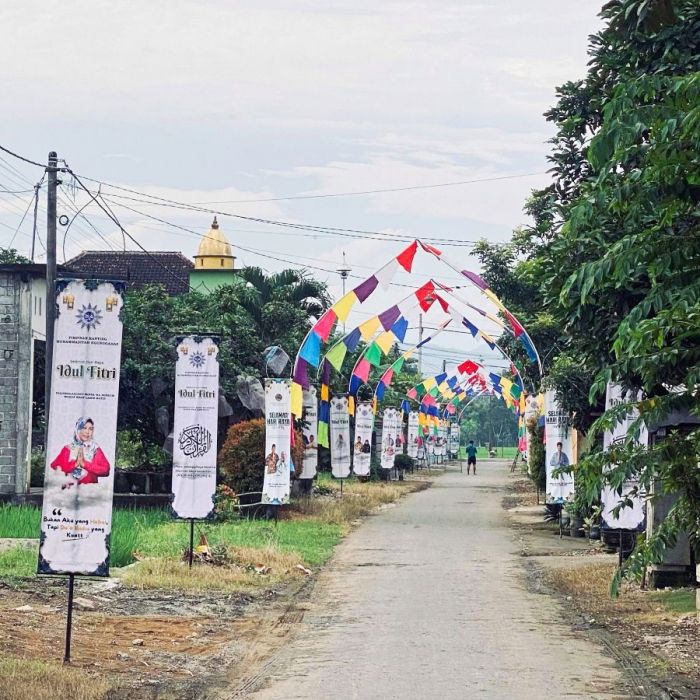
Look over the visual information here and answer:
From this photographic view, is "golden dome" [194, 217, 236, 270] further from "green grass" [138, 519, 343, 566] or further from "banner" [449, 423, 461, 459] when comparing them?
"banner" [449, 423, 461, 459]

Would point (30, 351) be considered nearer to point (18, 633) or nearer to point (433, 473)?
point (18, 633)

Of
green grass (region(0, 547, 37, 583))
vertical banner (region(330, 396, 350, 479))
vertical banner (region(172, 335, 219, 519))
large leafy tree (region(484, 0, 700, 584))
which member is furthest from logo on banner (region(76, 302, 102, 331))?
vertical banner (region(330, 396, 350, 479))

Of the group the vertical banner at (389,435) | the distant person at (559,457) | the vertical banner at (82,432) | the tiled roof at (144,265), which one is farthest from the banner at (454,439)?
the vertical banner at (82,432)

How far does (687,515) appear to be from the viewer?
9617 mm

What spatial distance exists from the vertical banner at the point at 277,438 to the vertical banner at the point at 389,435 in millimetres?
20449

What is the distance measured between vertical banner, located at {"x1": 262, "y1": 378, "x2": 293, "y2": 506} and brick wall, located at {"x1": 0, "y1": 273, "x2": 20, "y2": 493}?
24.8ft

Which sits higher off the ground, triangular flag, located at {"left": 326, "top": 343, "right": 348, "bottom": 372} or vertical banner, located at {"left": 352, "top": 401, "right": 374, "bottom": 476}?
triangular flag, located at {"left": 326, "top": 343, "right": 348, "bottom": 372}

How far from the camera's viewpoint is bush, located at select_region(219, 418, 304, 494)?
31109 millimetres

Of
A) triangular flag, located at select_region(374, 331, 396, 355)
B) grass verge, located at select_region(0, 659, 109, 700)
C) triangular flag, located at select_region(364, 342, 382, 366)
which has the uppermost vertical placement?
triangular flag, located at select_region(374, 331, 396, 355)

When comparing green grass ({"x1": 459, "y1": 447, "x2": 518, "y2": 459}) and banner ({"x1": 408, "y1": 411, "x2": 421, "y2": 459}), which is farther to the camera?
green grass ({"x1": 459, "y1": 447, "x2": 518, "y2": 459})

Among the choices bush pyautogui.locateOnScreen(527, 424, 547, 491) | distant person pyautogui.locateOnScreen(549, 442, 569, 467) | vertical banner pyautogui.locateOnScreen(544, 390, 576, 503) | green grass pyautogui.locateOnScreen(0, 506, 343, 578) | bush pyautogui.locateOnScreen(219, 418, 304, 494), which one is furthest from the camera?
bush pyautogui.locateOnScreen(527, 424, 547, 491)

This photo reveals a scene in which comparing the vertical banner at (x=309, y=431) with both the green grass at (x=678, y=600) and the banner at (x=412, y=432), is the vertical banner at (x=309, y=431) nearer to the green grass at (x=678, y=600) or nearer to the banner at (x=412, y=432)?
the green grass at (x=678, y=600)

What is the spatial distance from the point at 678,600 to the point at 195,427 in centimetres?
733

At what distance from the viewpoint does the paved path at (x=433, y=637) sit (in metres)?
10.9
